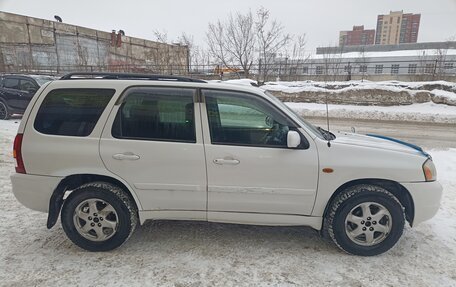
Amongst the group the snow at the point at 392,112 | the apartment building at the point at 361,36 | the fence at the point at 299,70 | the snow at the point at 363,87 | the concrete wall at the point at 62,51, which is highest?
the apartment building at the point at 361,36

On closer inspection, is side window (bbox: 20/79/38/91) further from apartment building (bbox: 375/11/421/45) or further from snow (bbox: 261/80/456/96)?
apartment building (bbox: 375/11/421/45)

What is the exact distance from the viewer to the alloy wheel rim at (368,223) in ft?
9.72

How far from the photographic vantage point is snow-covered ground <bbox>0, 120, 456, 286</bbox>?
267cm

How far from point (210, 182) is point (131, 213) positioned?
35.9 inches

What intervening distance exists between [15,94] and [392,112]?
51.9ft

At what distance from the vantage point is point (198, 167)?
115 inches

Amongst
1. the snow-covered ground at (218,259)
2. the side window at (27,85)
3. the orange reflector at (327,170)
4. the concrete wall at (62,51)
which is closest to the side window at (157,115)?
the snow-covered ground at (218,259)

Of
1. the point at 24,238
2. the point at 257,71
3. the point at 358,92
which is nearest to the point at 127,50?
the point at 257,71

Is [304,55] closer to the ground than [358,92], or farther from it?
farther from it

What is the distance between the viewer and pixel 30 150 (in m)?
2.98

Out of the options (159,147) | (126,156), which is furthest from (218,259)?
(126,156)

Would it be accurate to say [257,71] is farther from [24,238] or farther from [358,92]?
[24,238]

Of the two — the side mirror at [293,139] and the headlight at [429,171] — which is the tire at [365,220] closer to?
the headlight at [429,171]

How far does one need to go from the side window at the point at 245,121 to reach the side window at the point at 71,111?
1.11 m
